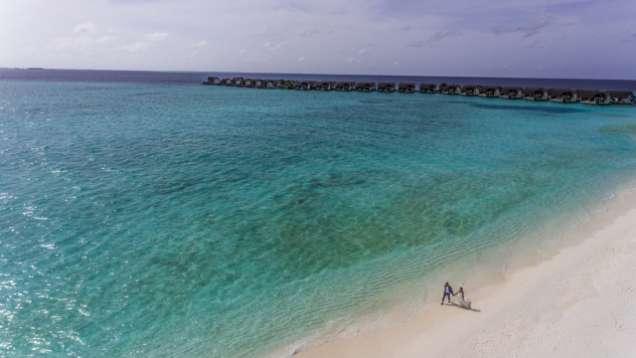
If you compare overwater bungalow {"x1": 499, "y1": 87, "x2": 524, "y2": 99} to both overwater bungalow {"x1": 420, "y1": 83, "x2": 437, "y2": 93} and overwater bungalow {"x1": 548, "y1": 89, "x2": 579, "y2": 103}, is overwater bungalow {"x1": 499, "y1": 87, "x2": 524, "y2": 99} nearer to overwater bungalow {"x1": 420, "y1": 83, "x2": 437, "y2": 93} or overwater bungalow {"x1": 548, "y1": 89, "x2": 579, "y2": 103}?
overwater bungalow {"x1": 548, "y1": 89, "x2": 579, "y2": 103}

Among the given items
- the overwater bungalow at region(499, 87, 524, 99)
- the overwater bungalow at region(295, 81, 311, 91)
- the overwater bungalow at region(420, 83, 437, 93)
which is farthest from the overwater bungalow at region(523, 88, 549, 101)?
the overwater bungalow at region(295, 81, 311, 91)

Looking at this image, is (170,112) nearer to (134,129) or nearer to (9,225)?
(134,129)

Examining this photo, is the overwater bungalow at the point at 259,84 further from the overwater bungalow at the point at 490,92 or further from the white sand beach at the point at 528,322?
the white sand beach at the point at 528,322

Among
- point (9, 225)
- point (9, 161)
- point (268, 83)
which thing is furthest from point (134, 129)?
point (268, 83)

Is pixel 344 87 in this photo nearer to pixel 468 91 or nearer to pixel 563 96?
pixel 468 91

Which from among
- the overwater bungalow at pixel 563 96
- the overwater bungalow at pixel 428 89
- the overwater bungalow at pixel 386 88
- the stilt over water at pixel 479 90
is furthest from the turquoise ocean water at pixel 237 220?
the overwater bungalow at pixel 428 89

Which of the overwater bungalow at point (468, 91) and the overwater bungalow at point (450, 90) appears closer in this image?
the overwater bungalow at point (468, 91)

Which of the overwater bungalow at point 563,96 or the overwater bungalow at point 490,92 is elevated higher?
the overwater bungalow at point 490,92
